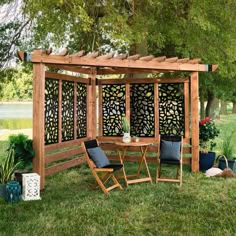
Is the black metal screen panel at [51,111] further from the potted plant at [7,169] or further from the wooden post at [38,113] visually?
the potted plant at [7,169]

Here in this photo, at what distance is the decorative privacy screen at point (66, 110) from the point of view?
7.15m

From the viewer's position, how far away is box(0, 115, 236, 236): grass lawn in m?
4.20

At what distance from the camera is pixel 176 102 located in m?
8.19

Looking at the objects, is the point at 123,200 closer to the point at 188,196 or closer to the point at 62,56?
the point at 188,196

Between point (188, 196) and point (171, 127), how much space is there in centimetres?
284

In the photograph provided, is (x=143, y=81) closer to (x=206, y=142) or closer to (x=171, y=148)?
(x=206, y=142)

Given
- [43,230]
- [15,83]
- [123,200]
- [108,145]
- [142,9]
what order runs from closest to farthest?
1. [43,230]
2. [123,200]
3. [108,145]
4. [142,9]
5. [15,83]

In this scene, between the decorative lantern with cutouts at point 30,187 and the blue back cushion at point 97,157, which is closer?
the decorative lantern with cutouts at point 30,187

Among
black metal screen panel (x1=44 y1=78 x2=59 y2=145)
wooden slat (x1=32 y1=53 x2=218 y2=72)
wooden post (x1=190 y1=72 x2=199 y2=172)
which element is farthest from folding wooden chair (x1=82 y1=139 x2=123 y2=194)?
wooden post (x1=190 y1=72 x2=199 y2=172)

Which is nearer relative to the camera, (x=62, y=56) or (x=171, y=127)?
(x=62, y=56)

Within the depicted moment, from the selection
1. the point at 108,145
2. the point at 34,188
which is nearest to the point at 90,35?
the point at 108,145

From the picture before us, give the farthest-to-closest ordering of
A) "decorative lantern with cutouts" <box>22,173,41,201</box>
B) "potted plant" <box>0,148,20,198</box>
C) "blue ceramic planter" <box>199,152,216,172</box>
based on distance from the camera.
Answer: "blue ceramic planter" <box>199,152,216,172</box> → "potted plant" <box>0,148,20,198</box> → "decorative lantern with cutouts" <box>22,173,41,201</box>

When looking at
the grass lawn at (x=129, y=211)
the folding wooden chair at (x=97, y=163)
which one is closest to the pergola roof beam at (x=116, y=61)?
the folding wooden chair at (x=97, y=163)

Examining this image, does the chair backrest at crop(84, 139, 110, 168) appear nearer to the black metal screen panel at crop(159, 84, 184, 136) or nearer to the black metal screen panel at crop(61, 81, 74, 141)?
the black metal screen panel at crop(61, 81, 74, 141)
